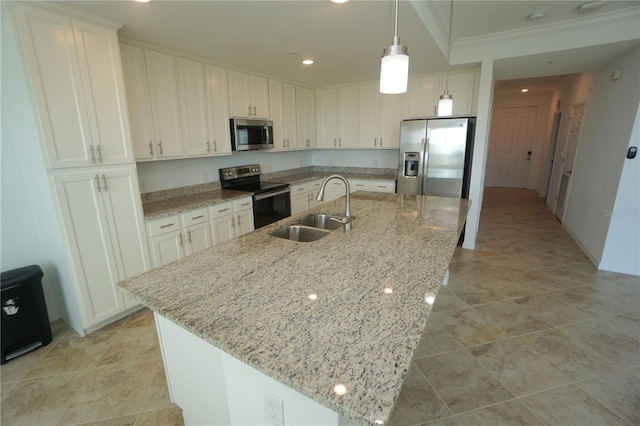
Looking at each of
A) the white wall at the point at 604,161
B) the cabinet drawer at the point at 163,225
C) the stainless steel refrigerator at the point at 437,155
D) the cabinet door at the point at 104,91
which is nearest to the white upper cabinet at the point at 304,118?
the stainless steel refrigerator at the point at 437,155

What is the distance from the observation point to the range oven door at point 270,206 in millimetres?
3624

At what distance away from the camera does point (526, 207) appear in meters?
6.25

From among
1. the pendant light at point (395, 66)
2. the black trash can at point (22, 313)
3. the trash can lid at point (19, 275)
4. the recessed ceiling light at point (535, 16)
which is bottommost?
the black trash can at point (22, 313)

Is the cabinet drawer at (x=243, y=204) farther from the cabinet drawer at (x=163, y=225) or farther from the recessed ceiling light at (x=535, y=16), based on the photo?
the recessed ceiling light at (x=535, y=16)

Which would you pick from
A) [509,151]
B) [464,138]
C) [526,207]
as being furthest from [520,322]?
[509,151]

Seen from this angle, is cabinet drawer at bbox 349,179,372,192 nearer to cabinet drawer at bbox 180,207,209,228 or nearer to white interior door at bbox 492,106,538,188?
cabinet drawer at bbox 180,207,209,228

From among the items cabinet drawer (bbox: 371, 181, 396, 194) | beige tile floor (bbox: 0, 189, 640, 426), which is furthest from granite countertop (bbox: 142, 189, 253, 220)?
cabinet drawer (bbox: 371, 181, 396, 194)

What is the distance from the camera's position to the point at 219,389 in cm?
122

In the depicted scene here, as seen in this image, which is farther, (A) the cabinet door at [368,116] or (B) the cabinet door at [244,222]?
(A) the cabinet door at [368,116]

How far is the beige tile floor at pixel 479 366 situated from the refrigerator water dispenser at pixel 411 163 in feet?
5.21

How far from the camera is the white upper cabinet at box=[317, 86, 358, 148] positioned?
4.76 meters

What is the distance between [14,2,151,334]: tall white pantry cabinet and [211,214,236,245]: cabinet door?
702 millimetres

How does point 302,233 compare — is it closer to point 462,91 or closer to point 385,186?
point 385,186

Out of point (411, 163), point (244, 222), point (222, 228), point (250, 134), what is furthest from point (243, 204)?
point (411, 163)
